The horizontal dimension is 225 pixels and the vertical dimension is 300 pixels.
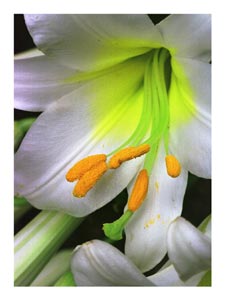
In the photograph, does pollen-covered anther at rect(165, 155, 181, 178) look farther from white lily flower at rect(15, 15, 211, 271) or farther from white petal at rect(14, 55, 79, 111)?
white petal at rect(14, 55, 79, 111)

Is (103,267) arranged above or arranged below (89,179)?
below

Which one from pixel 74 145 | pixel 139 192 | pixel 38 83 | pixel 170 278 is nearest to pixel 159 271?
pixel 170 278

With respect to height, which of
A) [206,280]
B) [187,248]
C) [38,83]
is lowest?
[206,280]

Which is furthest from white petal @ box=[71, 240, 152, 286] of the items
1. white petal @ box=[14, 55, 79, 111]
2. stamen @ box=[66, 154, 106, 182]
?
white petal @ box=[14, 55, 79, 111]

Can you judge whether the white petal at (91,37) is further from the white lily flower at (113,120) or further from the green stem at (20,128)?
the green stem at (20,128)

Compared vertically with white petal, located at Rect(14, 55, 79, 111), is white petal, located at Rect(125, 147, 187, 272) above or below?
below
